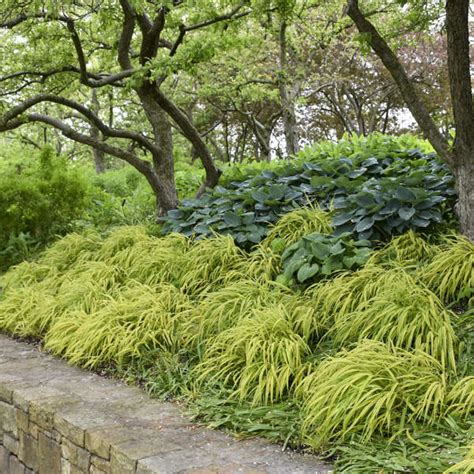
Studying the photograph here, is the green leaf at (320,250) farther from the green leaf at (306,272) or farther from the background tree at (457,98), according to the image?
the background tree at (457,98)

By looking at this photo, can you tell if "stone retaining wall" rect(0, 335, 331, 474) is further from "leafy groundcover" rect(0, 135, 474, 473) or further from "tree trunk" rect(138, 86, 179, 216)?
"tree trunk" rect(138, 86, 179, 216)

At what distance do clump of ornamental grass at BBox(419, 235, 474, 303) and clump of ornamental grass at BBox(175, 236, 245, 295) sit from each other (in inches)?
54.3

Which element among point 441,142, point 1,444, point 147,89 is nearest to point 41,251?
point 147,89

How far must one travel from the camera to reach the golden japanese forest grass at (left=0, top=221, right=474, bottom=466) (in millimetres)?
2668

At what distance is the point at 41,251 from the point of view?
22.7 feet

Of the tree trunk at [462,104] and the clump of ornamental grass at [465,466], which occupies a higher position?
the tree trunk at [462,104]

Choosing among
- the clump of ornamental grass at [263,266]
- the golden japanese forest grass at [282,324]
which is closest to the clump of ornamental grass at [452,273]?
the golden japanese forest grass at [282,324]

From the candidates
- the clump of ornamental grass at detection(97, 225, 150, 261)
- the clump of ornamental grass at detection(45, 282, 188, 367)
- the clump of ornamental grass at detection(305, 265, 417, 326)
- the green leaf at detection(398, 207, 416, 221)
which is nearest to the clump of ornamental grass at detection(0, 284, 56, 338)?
the clump of ornamental grass at detection(45, 282, 188, 367)

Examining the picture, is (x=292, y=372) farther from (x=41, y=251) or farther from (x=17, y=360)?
(x=41, y=251)

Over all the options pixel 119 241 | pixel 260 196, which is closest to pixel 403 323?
pixel 260 196

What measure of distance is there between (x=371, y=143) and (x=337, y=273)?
3.47 m

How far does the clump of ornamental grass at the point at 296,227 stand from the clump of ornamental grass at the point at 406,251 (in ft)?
1.82

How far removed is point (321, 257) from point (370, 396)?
5.32 feet

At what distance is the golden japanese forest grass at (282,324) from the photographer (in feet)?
8.75
